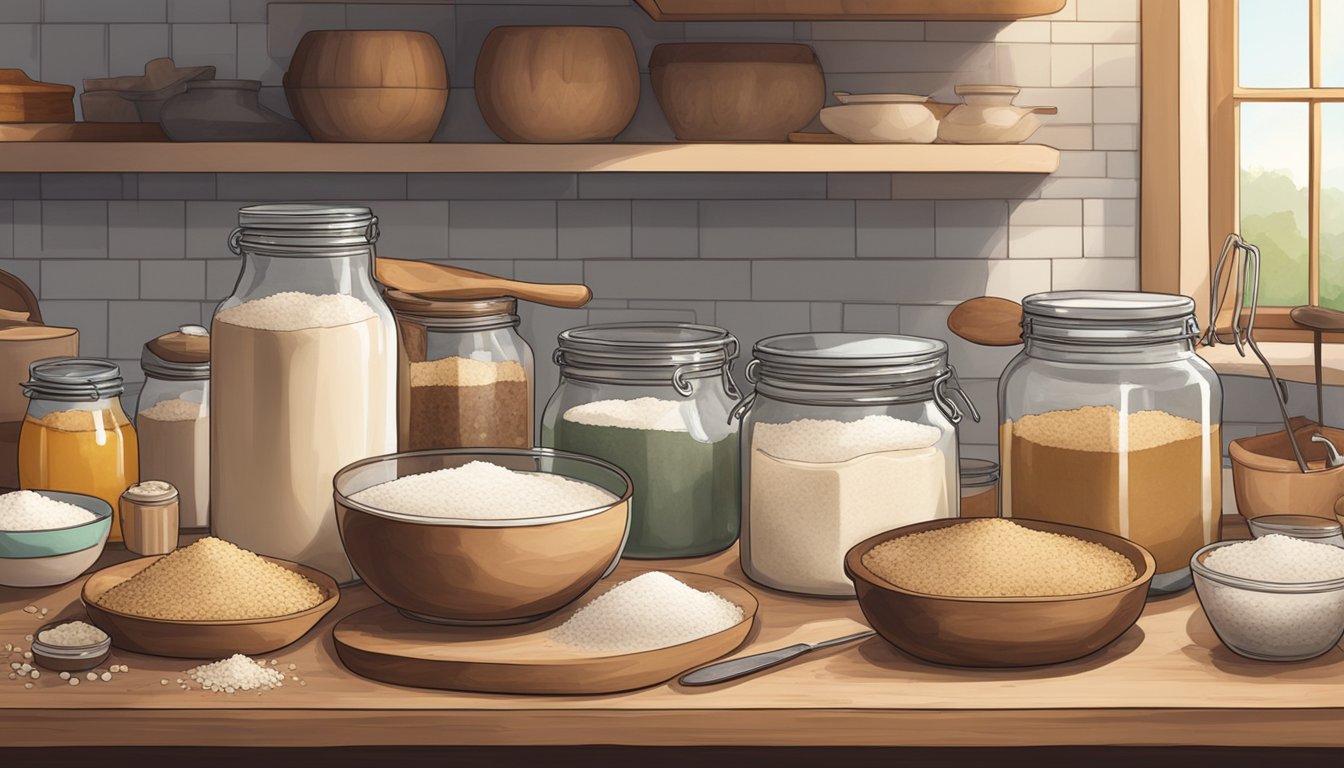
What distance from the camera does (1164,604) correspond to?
4.48 feet

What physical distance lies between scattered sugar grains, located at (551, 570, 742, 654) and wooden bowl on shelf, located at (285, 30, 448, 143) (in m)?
0.98

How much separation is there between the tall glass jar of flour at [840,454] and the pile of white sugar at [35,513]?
77 centimetres

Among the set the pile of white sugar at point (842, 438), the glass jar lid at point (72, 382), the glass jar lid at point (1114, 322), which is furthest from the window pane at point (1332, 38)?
the glass jar lid at point (72, 382)

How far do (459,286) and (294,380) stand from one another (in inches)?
12.5

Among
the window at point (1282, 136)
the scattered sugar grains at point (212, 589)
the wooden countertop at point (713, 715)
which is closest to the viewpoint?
the wooden countertop at point (713, 715)

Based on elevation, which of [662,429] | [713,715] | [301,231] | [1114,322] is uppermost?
[301,231]

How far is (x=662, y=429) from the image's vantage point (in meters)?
1.50

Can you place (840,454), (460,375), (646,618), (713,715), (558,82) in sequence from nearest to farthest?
(713,715), (646,618), (840,454), (460,375), (558,82)

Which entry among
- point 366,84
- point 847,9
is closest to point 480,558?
point 366,84

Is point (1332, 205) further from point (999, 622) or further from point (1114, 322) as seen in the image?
point (999, 622)

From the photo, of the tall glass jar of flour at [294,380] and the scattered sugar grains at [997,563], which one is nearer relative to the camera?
the scattered sugar grains at [997,563]

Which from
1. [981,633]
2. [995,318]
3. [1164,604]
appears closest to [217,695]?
[981,633]

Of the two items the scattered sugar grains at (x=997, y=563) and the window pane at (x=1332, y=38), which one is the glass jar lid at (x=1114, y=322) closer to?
the scattered sugar grains at (x=997, y=563)

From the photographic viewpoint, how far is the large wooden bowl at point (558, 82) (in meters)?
1.87
